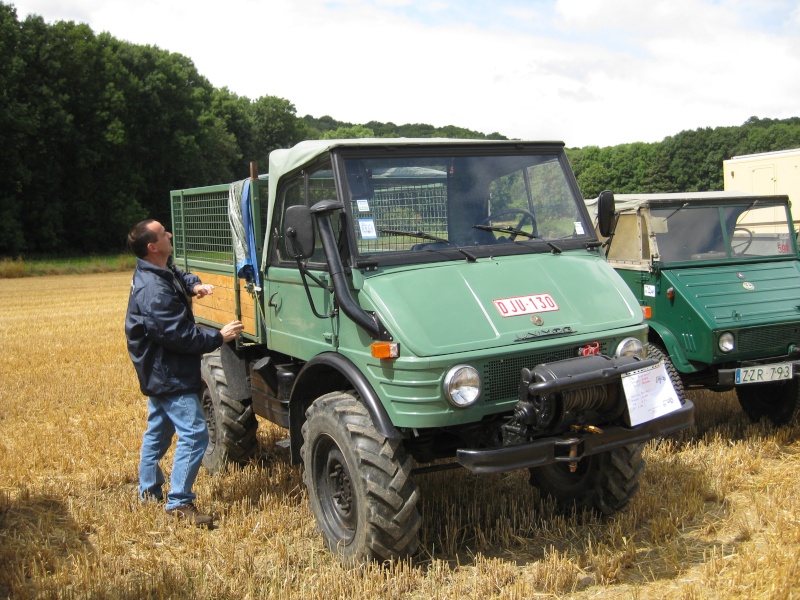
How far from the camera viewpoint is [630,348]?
175 inches

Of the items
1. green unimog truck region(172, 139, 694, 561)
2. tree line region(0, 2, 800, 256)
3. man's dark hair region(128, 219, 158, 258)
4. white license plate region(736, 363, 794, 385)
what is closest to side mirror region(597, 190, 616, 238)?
green unimog truck region(172, 139, 694, 561)

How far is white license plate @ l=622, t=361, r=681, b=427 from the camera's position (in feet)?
13.5

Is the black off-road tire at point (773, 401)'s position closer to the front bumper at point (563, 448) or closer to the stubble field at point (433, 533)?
the stubble field at point (433, 533)

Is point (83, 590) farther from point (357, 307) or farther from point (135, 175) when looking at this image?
point (135, 175)

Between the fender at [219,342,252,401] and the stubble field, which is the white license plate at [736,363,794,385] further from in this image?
the fender at [219,342,252,401]

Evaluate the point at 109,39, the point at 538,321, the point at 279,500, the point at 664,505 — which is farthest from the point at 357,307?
the point at 109,39

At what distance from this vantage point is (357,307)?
433 centimetres

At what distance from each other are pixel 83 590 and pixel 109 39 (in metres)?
52.0

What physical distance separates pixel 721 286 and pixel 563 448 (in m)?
3.72

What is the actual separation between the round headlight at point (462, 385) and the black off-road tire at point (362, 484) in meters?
0.42

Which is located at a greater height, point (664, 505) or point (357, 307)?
point (357, 307)

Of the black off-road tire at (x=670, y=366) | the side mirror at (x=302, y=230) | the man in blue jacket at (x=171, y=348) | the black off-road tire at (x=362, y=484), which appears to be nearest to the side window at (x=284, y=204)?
the man in blue jacket at (x=171, y=348)

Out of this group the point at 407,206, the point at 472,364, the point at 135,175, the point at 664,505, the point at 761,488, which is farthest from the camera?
the point at 135,175

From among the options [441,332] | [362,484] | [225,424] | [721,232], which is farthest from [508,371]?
[721,232]
